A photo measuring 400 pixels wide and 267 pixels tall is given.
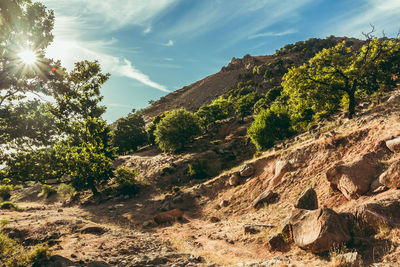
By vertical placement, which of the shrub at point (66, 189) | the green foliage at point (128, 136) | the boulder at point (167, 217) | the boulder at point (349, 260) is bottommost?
the boulder at point (167, 217)

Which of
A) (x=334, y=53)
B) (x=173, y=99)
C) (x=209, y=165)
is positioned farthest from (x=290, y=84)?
(x=173, y=99)

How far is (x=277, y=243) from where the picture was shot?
942cm

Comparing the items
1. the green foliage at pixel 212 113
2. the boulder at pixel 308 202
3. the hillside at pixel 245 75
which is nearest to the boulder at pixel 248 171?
the boulder at pixel 308 202

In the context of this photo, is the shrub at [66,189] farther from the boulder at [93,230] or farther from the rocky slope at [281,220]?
the boulder at [93,230]

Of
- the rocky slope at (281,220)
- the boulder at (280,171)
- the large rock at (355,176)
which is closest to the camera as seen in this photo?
the rocky slope at (281,220)

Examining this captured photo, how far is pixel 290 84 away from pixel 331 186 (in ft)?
45.3

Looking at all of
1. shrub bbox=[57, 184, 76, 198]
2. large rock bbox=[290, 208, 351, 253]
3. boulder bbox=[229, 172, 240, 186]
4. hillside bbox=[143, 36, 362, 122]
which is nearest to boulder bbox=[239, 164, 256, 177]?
boulder bbox=[229, 172, 240, 186]

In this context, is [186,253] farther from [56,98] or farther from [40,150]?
[56,98]

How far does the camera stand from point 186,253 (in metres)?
10.5

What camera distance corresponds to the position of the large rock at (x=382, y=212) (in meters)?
7.24

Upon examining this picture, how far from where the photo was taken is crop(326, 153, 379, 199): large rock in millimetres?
9825

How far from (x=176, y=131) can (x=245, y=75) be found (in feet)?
294

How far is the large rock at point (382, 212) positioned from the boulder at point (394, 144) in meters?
3.87

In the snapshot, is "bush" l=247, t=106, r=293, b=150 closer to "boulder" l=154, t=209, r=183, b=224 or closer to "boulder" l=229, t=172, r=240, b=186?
"boulder" l=229, t=172, r=240, b=186
